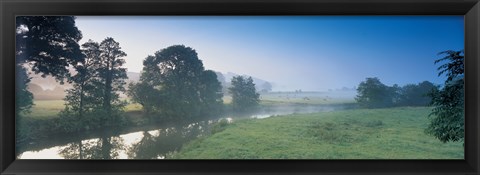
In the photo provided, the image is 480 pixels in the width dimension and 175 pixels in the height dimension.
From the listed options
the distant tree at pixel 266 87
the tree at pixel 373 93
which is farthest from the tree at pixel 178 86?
the tree at pixel 373 93

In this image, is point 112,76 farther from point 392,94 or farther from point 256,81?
point 392,94

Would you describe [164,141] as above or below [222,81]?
below

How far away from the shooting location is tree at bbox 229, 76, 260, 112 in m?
1.64

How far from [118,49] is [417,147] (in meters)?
1.64

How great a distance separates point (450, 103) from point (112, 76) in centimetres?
177

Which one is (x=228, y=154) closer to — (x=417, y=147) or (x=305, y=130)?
(x=305, y=130)

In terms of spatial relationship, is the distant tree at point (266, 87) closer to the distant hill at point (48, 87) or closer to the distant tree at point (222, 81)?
the distant tree at point (222, 81)

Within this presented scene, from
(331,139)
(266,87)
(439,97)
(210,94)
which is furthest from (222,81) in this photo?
(439,97)

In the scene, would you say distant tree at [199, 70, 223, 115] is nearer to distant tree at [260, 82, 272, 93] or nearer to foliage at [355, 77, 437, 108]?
distant tree at [260, 82, 272, 93]

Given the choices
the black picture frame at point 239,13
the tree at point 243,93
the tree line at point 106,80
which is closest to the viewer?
the black picture frame at point 239,13

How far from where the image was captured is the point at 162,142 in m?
1.63

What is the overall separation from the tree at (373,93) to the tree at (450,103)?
0.22m

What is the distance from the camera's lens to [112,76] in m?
1.62

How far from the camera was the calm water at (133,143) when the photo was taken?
156 cm
